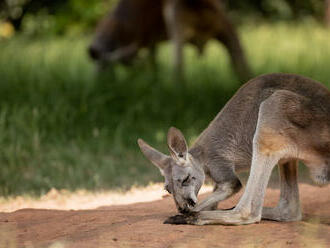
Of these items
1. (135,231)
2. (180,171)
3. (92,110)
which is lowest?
(135,231)

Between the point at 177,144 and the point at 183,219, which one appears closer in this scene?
the point at 183,219

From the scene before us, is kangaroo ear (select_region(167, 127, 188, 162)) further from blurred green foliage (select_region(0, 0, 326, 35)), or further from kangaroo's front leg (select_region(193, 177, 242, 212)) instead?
blurred green foliage (select_region(0, 0, 326, 35))

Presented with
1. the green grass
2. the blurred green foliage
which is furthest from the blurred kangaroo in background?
the blurred green foliage

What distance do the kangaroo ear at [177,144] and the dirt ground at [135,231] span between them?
410 mm

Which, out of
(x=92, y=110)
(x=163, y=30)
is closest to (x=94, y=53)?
(x=163, y=30)

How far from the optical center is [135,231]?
383cm

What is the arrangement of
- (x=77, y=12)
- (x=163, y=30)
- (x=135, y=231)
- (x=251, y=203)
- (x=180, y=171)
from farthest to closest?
(x=77, y=12) → (x=163, y=30) → (x=180, y=171) → (x=251, y=203) → (x=135, y=231)

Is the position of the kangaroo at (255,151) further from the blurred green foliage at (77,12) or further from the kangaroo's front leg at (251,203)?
the blurred green foliage at (77,12)

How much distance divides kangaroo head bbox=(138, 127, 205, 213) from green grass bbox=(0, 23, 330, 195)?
88.1 inches

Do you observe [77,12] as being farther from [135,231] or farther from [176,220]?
[135,231]

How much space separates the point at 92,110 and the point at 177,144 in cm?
383

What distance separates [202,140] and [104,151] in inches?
116

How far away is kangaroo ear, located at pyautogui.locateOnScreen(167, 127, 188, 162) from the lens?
4.30 metres

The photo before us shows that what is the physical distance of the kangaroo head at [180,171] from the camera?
165 inches
